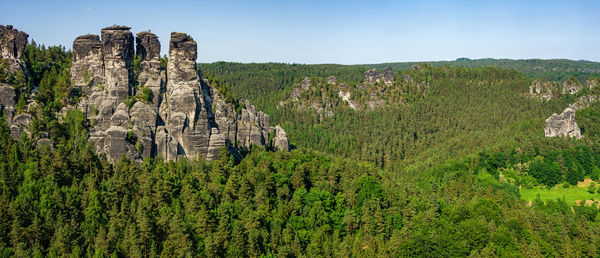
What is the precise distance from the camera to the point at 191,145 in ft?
284

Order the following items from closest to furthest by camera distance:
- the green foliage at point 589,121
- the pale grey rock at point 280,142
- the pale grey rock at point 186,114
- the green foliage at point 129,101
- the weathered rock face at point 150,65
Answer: the green foliage at point 129,101, the pale grey rock at point 186,114, the weathered rock face at point 150,65, the pale grey rock at point 280,142, the green foliage at point 589,121

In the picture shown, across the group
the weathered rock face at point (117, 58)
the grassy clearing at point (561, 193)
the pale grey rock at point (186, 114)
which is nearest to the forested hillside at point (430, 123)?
the grassy clearing at point (561, 193)

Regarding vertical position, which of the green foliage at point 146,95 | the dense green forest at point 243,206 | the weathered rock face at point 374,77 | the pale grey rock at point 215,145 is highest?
the weathered rock face at point 374,77

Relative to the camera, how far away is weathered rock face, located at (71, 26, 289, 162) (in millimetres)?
82062

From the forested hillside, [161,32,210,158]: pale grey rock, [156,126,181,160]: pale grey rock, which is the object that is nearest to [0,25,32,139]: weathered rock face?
[156,126,181,160]: pale grey rock

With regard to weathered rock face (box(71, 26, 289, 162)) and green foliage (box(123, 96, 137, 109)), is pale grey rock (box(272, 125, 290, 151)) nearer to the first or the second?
weathered rock face (box(71, 26, 289, 162))

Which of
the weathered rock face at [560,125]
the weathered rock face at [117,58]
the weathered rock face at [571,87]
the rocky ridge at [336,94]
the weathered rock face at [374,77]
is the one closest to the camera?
Answer: the weathered rock face at [117,58]

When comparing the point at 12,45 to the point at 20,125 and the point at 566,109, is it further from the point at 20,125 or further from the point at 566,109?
the point at 566,109

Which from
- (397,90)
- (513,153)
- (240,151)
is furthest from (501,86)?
(240,151)

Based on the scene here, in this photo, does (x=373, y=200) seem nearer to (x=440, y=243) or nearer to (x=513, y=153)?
(x=440, y=243)

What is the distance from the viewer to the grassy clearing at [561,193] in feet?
343

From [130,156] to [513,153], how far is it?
282 feet

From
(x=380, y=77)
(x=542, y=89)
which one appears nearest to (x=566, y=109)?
(x=542, y=89)

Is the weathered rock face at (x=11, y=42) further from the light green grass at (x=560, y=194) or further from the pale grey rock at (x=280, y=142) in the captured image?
the light green grass at (x=560, y=194)
